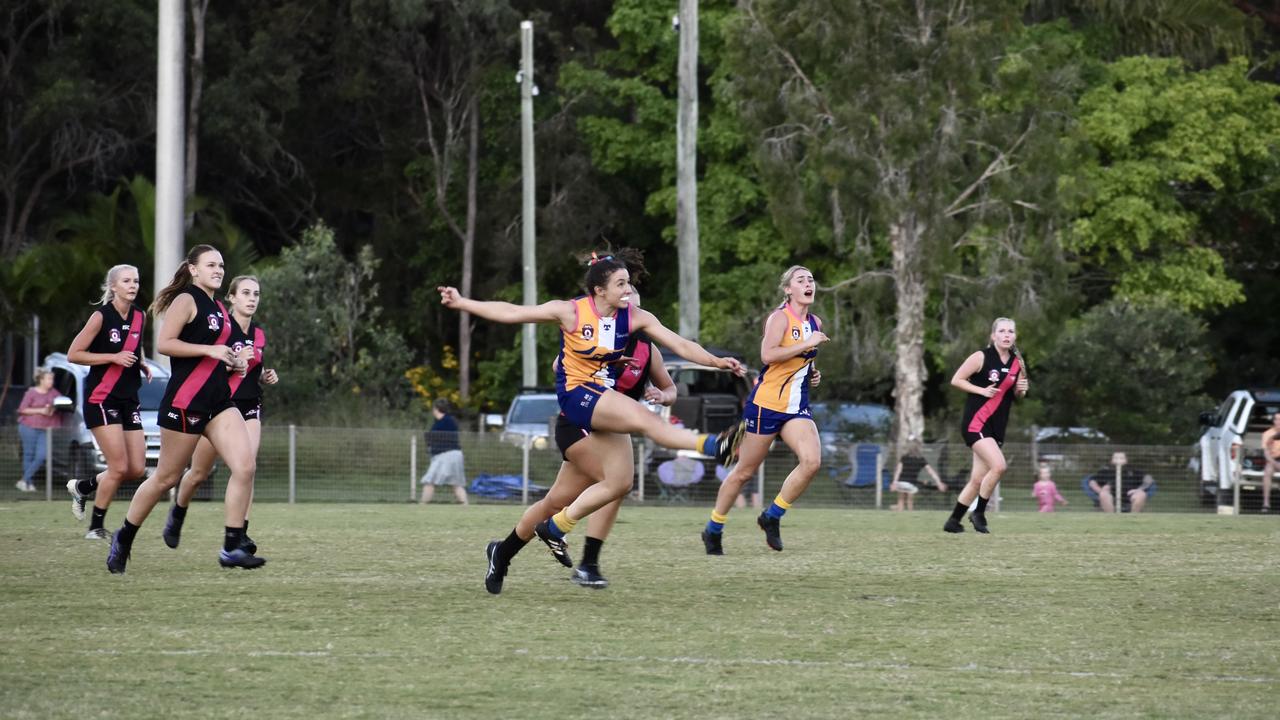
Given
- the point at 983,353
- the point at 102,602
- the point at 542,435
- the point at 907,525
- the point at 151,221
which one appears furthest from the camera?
the point at 151,221

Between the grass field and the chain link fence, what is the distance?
10301 mm

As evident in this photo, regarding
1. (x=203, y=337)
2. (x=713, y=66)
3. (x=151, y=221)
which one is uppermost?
(x=713, y=66)

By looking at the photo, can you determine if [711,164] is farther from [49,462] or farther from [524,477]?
[49,462]

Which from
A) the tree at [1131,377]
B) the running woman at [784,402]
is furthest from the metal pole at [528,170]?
the running woman at [784,402]

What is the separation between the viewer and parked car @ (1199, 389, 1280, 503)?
2477 cm

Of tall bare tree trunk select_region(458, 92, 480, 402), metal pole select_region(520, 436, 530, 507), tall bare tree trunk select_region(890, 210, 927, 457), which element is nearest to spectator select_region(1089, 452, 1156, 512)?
tall bare tree trunk select_region(890, 210, 927, 457)

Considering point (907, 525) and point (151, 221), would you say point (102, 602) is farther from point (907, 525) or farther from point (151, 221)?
point (151, 221)

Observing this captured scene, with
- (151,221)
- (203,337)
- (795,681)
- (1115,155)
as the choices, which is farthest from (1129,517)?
(151,221)

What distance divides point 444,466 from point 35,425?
5260 mm

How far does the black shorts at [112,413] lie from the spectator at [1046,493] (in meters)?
14.5

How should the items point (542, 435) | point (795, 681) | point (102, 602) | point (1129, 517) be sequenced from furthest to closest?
point (542, 435) < point (1129, 517) < point (102, 602) < point (795, 681)

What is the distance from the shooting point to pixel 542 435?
1082 inches

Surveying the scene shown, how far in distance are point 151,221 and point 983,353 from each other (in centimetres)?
2546

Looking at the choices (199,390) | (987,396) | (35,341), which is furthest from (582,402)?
(35,341)
